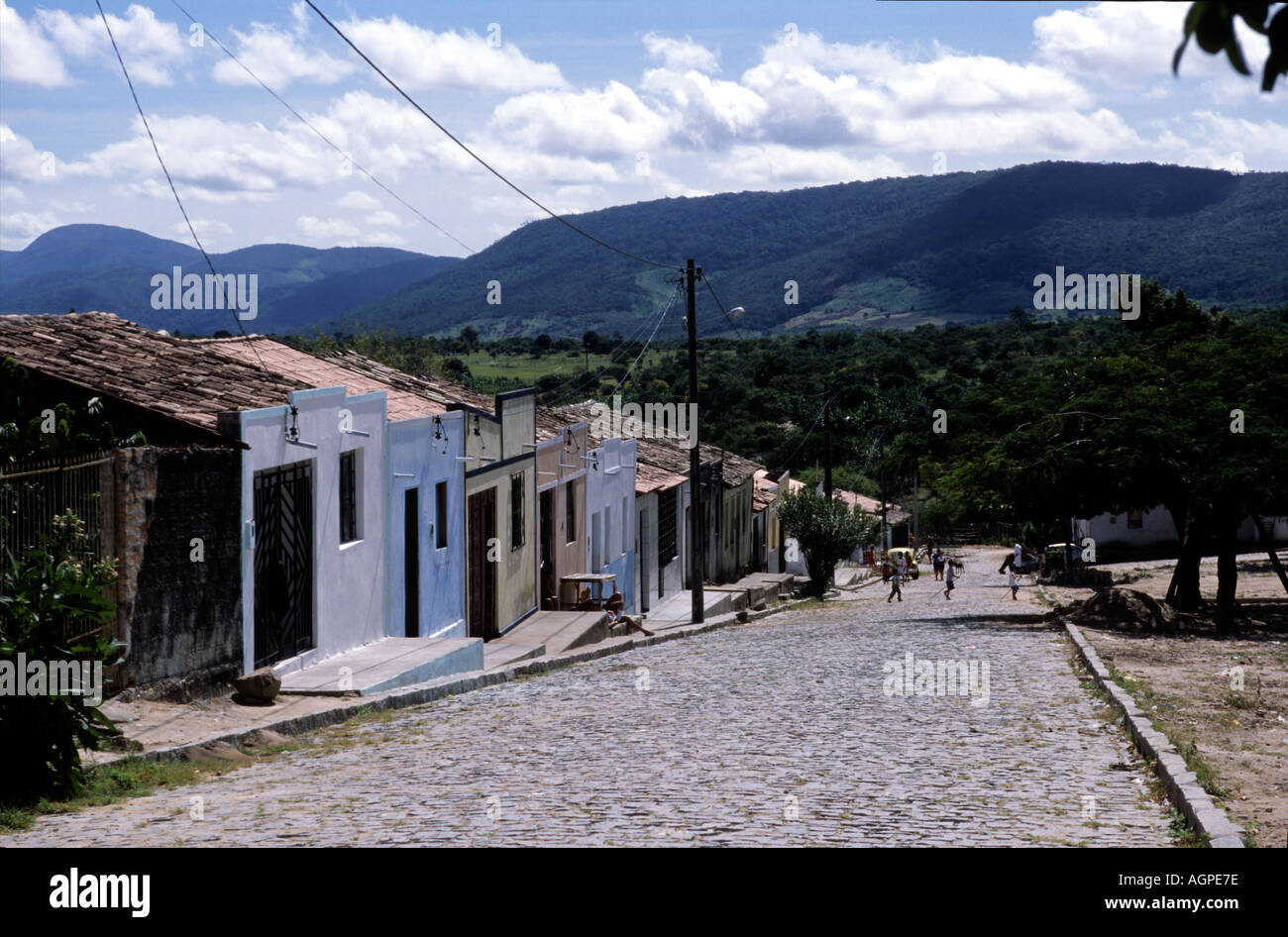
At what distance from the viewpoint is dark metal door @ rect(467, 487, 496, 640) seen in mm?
19781

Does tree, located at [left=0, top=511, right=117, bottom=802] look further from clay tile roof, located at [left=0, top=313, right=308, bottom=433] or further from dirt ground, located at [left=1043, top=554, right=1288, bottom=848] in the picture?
dirt ground, located at [left=1043, top=554, right=1288, bottom=848]

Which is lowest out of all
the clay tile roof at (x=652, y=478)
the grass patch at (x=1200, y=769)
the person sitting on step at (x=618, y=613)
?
the person sitting on step at (x=618, y=613)

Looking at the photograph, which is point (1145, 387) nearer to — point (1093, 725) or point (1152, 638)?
point (1152, 638)

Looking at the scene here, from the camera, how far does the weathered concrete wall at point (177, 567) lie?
34.1ft

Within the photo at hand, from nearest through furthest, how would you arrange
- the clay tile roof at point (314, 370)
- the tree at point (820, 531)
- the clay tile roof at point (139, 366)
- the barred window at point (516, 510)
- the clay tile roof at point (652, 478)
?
the clay tile roof at point (139, 366) → the clay tile roof at point (314, 370) → the barred window at point (516, 510) → the clay tile roof at point (652, 478) → the tree at point (820, 531)

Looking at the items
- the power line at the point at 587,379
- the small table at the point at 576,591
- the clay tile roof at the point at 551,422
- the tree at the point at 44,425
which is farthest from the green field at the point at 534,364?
the tree at the point at 44,425

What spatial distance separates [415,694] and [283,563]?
1.91 metres

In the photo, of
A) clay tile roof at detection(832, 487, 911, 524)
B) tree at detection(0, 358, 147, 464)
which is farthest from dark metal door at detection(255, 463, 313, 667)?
clay tile roof at detection(832, 487, 911, 524)

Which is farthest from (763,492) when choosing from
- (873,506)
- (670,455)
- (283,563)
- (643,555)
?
(283,563)

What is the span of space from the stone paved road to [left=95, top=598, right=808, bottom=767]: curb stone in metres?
0.23

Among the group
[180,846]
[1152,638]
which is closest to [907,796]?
[180,846]

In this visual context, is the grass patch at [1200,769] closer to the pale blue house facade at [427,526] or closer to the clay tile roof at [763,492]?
the pale blue house facade at [427,526]

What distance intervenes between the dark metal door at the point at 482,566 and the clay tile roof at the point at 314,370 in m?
1.76
